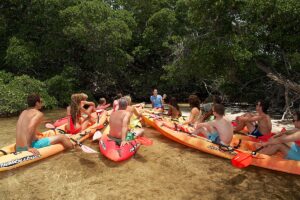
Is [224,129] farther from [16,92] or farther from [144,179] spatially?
[16,92]

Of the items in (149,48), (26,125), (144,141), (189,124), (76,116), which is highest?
(149,48)

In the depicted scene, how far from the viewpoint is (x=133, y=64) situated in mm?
23000

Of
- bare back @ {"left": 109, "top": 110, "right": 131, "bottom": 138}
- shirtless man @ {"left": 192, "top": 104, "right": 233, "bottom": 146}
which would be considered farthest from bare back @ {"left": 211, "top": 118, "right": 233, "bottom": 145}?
bare back @ {"left": 109, "top": 110, "right": 131, "bottom": 138}

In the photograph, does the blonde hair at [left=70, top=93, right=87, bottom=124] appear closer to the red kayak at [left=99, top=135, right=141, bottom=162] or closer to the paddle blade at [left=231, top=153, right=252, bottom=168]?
the red kayak at [left=99, top=135, right=141, bottom=162]

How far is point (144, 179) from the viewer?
5.83 metres

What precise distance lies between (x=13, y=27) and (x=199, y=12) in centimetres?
1289

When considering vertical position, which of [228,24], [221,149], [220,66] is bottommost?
[221,149]

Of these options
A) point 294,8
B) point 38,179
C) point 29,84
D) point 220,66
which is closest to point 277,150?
point 38,179

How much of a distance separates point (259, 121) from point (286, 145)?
1612mm

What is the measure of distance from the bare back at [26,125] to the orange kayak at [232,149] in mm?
3899

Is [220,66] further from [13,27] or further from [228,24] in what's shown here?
[13,27]

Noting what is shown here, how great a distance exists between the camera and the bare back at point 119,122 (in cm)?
694

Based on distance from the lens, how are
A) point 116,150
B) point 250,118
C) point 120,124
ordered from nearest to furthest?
point 116,150 → point 120,124 → point 250,118

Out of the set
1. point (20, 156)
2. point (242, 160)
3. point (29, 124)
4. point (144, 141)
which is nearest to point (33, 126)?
point (29, 124)
